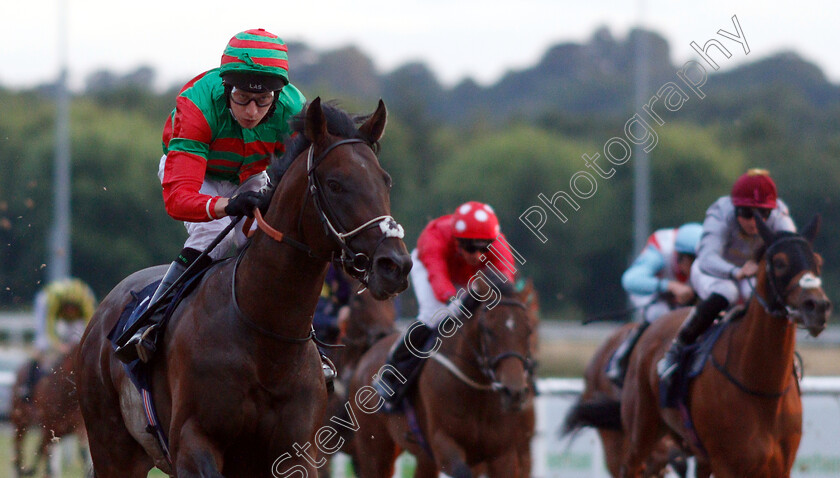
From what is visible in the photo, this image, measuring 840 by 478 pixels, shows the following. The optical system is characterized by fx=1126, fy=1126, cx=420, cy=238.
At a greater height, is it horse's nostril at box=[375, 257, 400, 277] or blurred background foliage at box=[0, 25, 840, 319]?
horse's nostril at box=[375, 257, 400, 277]

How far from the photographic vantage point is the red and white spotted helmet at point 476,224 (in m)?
7.23

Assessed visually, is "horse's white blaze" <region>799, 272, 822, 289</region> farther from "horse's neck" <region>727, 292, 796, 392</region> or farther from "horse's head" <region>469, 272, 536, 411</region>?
"horse's head" <region>469, 272, 536, 411</region>

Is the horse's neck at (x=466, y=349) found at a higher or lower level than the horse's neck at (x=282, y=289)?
lower

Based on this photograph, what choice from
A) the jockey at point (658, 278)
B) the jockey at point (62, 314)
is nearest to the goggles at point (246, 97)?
the jockey at point (658, 278)

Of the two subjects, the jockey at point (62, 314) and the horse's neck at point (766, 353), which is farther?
the jockey at point (62, 314)

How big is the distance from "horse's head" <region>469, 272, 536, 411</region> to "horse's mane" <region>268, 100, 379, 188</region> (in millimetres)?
2928

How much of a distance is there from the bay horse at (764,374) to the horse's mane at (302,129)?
2953 millimetres

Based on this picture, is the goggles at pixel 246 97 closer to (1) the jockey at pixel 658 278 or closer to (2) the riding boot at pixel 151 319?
(2) the riding boot at pixel 151 319

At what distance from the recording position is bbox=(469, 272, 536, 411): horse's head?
22.0 ft

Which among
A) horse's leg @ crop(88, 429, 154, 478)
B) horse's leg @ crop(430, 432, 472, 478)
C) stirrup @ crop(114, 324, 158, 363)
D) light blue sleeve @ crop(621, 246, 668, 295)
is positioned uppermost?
stirrup @ crop(114, 324, 158, 363)

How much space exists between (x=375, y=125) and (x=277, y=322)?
2.59 feet

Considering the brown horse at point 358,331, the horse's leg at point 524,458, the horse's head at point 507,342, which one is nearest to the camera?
the horse's head at point 507,342

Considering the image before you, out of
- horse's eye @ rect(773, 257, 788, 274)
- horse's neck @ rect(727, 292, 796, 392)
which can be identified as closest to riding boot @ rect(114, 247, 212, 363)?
horse's eye @ rect(773, 257, 788, 274)

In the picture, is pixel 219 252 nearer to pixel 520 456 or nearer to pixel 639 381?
pixel 520 456
